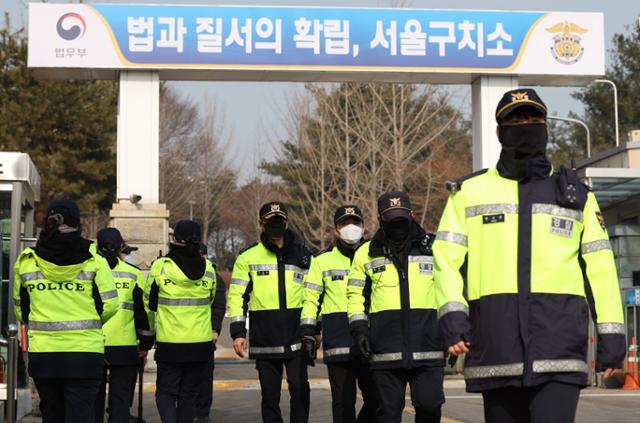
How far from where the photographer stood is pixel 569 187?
5.65 meters

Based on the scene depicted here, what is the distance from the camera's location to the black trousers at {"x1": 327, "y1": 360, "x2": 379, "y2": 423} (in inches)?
399

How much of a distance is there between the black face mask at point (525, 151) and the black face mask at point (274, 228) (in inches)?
200

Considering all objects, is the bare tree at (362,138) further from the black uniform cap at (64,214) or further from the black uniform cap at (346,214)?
the black uniform cap at (64,214)

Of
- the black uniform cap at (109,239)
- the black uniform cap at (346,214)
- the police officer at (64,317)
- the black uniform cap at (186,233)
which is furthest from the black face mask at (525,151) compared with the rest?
the black uniform cap at (109,239)

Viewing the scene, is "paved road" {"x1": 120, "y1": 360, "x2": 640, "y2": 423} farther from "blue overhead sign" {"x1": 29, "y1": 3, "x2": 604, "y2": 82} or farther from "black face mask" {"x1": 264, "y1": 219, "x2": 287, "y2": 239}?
"blue overhead sign" {"x1": 29, "y1": 3, "x2": 604, "y2": 82}

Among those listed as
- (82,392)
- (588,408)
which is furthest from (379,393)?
(588,408)

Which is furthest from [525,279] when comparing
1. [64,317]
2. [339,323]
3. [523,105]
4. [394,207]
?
[339,323]

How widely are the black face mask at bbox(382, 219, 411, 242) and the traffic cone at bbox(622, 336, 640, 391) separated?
42.1 ft

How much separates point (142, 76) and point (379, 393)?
46.0ft

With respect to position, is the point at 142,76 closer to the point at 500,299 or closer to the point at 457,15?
the point at 457,15

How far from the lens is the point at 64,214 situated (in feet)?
27.6

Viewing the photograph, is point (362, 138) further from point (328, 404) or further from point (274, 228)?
point (274, 228)

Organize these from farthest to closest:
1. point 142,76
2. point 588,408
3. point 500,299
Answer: point 142,76, point 588,408, point 500,299

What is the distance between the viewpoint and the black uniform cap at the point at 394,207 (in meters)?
8.74
